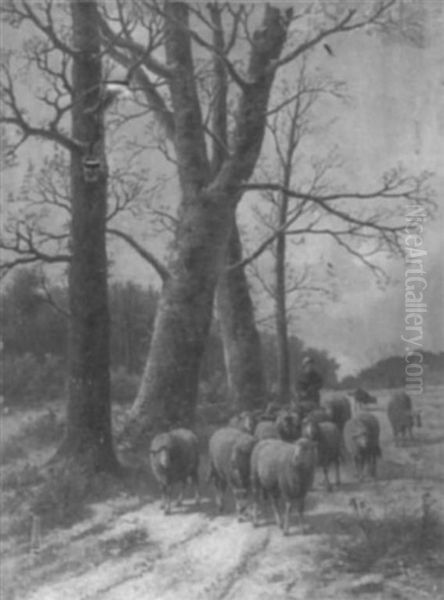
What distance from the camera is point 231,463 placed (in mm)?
4457

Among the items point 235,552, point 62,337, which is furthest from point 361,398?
point 62,337

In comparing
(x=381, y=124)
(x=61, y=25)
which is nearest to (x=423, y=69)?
(x=381, y=124)

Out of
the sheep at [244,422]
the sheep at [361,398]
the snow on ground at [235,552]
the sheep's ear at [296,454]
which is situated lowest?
the snow on ground at [235,552]

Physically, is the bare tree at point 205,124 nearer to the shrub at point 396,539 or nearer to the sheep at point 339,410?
the sheep at point 339,410

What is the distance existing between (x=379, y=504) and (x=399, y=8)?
220 centimetres

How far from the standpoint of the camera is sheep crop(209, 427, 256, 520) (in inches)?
174

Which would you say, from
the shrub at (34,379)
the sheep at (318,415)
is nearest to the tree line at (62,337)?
the shrub at (34,379)

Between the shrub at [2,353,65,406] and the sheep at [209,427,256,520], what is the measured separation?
827 mm

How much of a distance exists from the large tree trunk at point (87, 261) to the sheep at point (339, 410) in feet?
3.43

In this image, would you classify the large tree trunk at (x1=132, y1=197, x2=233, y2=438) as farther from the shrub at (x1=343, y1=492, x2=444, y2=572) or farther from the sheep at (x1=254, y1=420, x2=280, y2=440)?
the shrub at (x1=343, y1=492, x2=444, y2=572)

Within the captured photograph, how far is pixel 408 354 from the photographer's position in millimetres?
4398

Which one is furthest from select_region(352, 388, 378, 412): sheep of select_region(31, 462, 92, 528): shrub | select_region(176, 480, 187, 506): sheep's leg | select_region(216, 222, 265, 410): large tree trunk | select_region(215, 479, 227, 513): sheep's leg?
select_region(31, 462, 92, 528): shrub

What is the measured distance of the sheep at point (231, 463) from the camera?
174 inches

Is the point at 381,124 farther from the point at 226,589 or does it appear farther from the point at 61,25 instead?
the point at 226,589
